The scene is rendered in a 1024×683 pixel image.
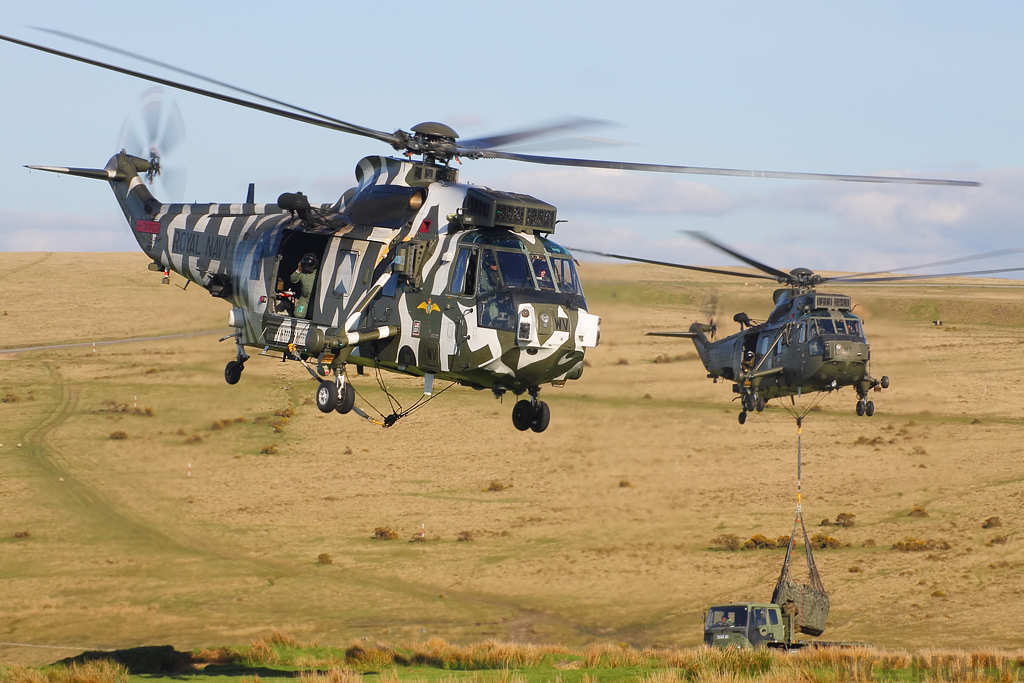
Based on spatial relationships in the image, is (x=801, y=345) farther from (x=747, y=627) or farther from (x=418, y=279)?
(x=418, y=279)

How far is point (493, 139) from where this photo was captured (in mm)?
21984

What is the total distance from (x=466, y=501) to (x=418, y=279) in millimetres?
42039

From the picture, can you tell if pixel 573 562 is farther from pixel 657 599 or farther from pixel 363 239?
pixel 363 239

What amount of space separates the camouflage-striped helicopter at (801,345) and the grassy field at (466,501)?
3.75 metres

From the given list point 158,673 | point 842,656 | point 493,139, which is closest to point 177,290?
point 493,139

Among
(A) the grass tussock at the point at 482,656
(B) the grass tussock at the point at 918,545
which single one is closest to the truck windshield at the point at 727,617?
(A) the grass tussock at the point at 482,656

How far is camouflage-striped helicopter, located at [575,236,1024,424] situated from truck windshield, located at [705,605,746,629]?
821 centimetres

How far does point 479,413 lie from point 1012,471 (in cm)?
3194

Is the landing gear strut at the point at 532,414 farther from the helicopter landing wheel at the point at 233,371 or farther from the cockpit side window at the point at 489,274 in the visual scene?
the helicopter landing wheel at the point at 233,371

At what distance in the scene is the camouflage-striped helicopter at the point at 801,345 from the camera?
3809 cm

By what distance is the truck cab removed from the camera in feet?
114

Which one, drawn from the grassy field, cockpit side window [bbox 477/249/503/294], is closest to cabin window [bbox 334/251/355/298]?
cockpit side window [bbox 477/249/503/294]

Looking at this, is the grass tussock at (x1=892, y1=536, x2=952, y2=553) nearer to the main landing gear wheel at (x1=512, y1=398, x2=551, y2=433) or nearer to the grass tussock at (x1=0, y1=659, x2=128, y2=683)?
the grass tussock at (x1=0, y1=659, x2=128, y2=683)

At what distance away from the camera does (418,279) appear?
22.7 m
